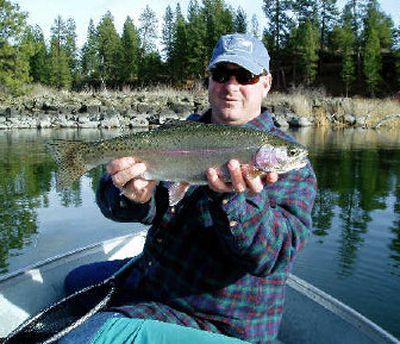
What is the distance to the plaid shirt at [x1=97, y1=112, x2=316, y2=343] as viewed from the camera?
10.6 ft

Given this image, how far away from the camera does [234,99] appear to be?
3.89 m

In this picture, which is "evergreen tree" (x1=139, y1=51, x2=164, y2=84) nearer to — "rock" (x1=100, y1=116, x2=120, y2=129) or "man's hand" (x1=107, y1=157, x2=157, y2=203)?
"rock" (x1=100, y1=116, x2=120, y2=129)

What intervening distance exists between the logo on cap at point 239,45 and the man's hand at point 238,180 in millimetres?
1040

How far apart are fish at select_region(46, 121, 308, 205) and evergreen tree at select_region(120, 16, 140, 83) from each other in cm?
8171

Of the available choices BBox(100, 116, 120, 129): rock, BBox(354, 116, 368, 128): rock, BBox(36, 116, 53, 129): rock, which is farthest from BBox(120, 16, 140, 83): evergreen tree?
BBox(354, 116, 368, 128): rock

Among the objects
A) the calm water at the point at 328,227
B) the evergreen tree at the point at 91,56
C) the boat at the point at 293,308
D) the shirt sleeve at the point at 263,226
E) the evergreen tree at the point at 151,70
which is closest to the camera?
the shirt sleeve at the point at 263,226

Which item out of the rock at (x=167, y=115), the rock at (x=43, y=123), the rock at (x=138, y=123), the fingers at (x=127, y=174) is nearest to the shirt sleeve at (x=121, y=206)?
the fingers at (x=127, y=174)

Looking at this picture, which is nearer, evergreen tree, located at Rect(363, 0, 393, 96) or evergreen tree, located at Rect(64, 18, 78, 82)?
evergreen tree, located at Rect(363, 0, 393, 96)

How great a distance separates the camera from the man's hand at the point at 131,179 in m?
3.55

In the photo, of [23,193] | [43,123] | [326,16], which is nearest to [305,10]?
[326,16]

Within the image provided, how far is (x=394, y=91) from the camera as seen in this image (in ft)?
212

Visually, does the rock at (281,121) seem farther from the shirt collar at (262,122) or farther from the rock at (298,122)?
the shirt collar at (262,122)

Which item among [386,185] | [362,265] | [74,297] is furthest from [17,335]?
[386,185]

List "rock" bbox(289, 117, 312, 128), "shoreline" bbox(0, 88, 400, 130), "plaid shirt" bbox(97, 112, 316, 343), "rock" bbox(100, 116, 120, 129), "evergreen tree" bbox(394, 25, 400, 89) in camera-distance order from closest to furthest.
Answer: "plaid shirt" bbox(97, 112, 316, 343)
"rock" bbox(100, 116, 120, 129)
"shoreline" bbox(0, 88, 400, 130)
"rock" bbox(289, 117, 312, 128)
"evergreen tree" bbox(394, 25, 400, 89)
